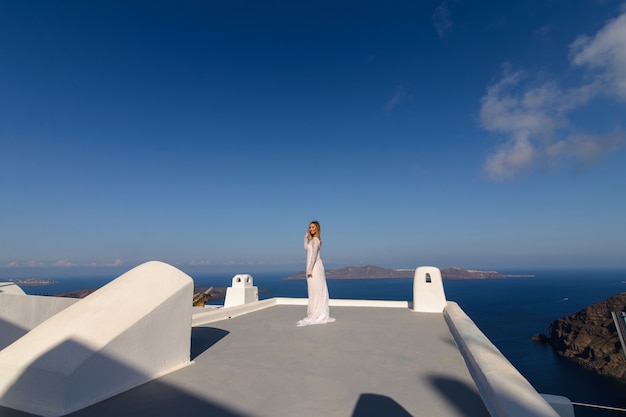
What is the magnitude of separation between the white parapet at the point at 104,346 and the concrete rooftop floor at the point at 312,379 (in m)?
0.14

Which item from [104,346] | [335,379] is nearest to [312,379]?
[335,379]

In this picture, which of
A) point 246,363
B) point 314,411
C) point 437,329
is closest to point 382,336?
point 437,329

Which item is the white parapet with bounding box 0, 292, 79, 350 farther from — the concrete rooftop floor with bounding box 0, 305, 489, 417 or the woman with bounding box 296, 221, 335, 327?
the woman with bounding box 296, 221, 335, 327

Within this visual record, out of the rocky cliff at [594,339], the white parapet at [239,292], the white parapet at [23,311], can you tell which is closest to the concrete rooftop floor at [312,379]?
the white parapet at [23,311]

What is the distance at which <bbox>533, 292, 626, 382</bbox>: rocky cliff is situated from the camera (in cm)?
4444

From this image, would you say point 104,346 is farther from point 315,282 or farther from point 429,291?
point 429,291

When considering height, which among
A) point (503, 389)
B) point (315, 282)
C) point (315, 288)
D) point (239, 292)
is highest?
point (315, 282)

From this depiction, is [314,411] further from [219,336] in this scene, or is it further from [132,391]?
[219,336]

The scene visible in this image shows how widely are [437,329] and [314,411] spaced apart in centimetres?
423

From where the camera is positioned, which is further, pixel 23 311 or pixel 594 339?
pixel 594 339

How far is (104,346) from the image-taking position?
283 cm

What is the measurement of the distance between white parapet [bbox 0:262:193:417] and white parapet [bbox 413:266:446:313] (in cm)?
624

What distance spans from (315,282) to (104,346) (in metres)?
4.32

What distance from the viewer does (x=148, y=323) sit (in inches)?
130
